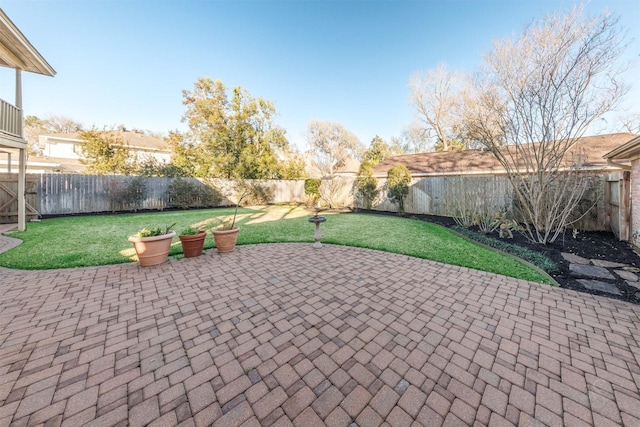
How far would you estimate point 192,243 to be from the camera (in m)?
4.72

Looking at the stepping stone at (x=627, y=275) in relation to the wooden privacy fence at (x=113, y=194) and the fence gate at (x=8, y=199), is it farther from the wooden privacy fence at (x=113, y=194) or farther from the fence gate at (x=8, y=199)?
the fence gate at (x=8, y=199)

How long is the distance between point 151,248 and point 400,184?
9.56m

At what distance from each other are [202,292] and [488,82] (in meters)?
8.23

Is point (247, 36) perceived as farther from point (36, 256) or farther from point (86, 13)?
→ point (36, 256)

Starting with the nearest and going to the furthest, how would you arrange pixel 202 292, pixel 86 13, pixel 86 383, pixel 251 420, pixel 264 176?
Result: pixel 251 420 → pixel 86 383 → pixel 202 292 → pixel 86 13 → pixel 264 176

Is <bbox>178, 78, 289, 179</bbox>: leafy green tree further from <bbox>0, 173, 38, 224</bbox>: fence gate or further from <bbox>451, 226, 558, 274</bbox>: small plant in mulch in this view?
<bbox>451, 226, 558, 274</bbox>: small plant in mulch

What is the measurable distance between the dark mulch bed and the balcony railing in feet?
41.6

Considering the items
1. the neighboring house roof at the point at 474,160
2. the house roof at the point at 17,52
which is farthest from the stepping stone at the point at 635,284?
the house roof at the point at 17,52

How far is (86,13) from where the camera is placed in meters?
7.39

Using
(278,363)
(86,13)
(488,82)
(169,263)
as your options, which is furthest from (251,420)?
(86,13)

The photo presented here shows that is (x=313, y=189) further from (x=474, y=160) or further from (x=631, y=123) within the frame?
(x=631, y=123)

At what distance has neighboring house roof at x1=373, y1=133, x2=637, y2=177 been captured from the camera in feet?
36.0

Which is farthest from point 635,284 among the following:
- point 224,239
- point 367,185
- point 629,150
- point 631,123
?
point 367,185

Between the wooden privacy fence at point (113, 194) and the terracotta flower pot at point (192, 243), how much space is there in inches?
379
